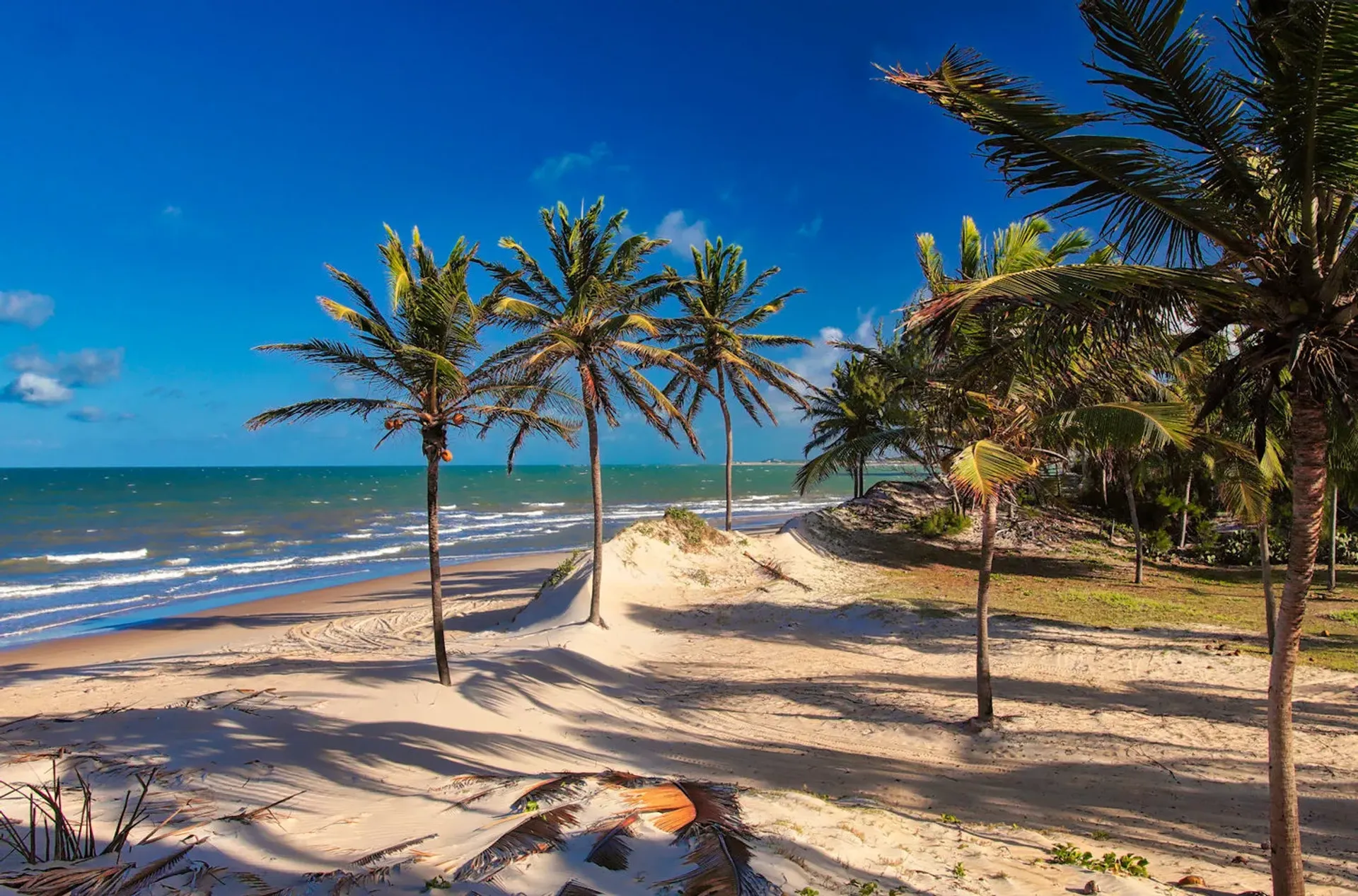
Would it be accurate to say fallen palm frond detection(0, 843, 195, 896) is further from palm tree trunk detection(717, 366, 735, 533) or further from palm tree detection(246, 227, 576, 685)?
palm tree trunk detection(717, 366, 735, 533)

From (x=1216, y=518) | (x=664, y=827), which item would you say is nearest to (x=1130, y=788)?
(x=664, y=827)

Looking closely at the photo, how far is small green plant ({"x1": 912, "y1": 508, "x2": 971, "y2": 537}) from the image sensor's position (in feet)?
72.6

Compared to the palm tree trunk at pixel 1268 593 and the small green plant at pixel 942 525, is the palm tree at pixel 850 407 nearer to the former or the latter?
the small green plant at pixel 942 525

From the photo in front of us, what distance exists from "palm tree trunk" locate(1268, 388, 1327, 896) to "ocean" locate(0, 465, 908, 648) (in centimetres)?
2183

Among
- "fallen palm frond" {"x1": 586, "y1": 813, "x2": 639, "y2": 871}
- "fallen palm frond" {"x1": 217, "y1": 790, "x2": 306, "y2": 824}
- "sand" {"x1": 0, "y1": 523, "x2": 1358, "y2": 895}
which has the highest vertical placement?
"fallen palm frond" {"x1": 586, "y1": 813, "x2": 639, "y2": 871}

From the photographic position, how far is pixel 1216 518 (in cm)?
2020

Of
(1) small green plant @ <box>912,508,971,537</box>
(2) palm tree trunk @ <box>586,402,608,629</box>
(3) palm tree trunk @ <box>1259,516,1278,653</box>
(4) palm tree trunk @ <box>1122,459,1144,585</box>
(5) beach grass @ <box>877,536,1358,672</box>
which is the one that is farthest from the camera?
(1) small green plant @ <box>912,508,971,537</box>

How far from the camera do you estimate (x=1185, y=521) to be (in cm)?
1914

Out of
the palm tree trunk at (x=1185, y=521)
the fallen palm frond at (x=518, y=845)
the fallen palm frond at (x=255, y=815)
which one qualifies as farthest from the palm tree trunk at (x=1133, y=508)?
the fallen palm frond at (x=255, y=815)

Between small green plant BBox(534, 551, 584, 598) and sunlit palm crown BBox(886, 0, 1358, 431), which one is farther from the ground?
sunlit palm crown BBox(886, 0, 1358, 431)

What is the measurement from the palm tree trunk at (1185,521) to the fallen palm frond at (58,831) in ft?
75.7

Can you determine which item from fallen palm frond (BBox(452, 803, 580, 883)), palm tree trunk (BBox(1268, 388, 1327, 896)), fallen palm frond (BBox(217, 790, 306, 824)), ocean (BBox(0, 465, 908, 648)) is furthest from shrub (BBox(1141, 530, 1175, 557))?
fallen palm frond (BBox(217, 790, 306, 824))

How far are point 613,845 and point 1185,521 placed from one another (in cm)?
2180

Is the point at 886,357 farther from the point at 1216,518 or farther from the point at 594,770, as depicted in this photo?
the point at 1216,518
